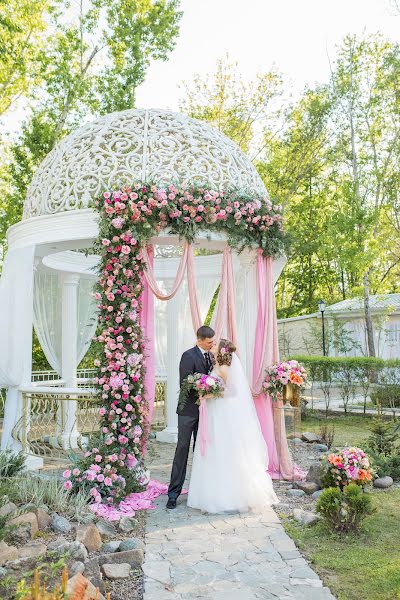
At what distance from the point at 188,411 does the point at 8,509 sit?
2.29 meters

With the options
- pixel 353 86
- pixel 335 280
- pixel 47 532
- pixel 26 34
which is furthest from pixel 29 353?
pixel 335 280

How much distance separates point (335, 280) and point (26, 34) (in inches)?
889

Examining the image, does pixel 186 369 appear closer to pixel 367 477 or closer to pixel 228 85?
pixel 367 477

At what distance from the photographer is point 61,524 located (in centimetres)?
552

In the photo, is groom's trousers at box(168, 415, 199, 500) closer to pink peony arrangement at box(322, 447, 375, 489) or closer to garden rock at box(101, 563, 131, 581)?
pink peony arrangement at box(322, 447, 375, 489)

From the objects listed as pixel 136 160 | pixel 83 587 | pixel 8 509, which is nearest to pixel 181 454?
pixel 8 509

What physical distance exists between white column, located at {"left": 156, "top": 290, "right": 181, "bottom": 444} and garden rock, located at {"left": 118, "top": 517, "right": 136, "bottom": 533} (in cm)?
524

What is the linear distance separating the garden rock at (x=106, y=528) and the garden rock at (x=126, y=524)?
80 mm

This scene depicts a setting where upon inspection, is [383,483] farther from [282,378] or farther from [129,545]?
[129,545]

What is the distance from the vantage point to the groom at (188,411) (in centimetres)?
678

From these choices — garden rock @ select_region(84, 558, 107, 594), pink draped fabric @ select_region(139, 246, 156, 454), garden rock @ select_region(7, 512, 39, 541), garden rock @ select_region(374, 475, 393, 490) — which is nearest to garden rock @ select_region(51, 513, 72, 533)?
garden rock @ select_region(7, 512, 39, 541)

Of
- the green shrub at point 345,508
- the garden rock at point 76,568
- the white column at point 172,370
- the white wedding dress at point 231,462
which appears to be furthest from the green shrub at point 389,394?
the garden rock at point 76,568

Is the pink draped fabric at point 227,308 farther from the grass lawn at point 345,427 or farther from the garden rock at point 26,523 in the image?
the grass lawn at point 345,427

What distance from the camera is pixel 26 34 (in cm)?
1733
